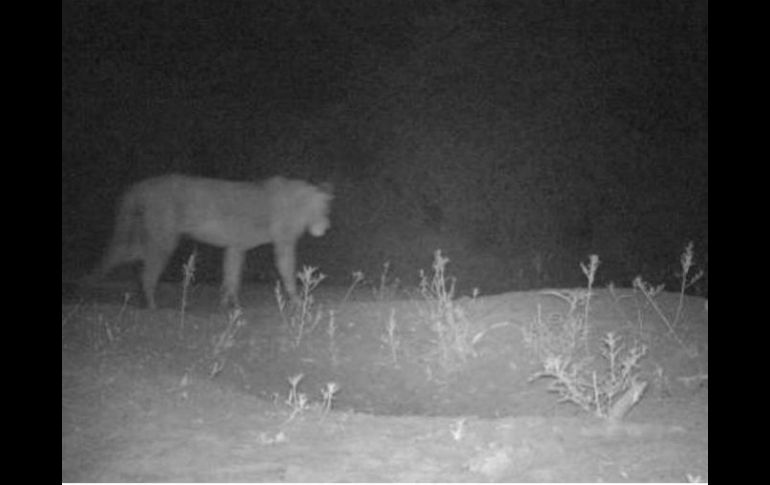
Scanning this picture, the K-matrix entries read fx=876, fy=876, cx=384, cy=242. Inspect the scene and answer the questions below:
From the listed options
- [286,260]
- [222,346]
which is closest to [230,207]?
[286,260]

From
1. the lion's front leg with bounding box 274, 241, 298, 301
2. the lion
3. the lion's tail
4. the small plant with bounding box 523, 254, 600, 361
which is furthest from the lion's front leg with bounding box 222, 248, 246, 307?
the small plant with bounding box 523, 254, 600, 361

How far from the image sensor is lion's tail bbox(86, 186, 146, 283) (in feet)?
31.8

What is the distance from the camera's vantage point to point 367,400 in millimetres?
6160

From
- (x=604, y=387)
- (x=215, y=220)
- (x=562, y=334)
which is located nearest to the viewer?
(x=604, y=387)

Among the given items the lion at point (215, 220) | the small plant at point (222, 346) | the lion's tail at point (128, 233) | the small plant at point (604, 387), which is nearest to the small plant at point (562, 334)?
the small plant at point (604, 387)

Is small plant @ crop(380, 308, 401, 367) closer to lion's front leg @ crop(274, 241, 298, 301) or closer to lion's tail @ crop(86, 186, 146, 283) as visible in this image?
lion's front leg @ crop(274, 241, 298, 301)

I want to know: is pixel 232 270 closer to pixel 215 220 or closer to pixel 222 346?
pixel 215 220

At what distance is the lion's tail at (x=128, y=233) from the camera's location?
9.70m

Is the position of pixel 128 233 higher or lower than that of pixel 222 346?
higher

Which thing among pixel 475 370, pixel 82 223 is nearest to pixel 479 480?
pixel 475 370

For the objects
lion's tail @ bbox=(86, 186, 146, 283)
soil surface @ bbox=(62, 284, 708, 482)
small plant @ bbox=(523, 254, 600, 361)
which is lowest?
soil surface @ bbox=(62, 284, 708, 482)

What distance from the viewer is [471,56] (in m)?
22.1

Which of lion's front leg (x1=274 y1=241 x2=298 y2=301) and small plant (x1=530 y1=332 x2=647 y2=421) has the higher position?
lion's front leg (x1=274 y1=241 x2=298 y2=301)

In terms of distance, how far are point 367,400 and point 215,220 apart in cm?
459
